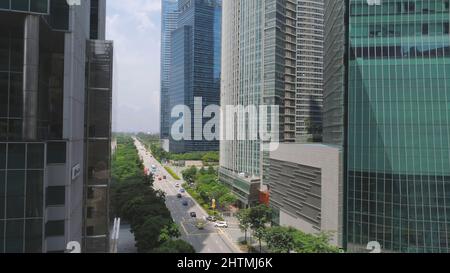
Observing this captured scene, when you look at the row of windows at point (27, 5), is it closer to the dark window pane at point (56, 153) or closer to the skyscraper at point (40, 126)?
the skyscraper at point (40, 126)

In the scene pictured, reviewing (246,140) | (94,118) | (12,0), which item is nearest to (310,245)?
(94,118)

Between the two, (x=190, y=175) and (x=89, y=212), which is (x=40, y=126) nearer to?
(x=89, y=212)

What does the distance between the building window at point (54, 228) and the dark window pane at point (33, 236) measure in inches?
40.4

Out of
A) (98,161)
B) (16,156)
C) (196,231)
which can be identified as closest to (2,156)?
(16,156)

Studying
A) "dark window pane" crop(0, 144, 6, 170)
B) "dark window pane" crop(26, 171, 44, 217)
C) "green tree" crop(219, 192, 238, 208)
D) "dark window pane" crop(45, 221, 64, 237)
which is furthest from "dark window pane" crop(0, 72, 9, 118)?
"green tree" crop(219, 192, 238, 208)

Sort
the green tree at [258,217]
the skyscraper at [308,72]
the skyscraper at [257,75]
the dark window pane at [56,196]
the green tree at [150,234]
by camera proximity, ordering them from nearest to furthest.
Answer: the dark window pane at [56,196] → the green tree at [150,234] → the green tree at [258,217] → the skyscraper at [257,75] → the skyscraper at [308,72]

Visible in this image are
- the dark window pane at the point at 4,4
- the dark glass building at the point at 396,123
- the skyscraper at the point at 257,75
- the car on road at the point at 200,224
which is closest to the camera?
the dark window pane at the point at 4,4

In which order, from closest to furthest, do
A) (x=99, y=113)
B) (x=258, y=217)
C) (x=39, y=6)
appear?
(x=39, y=6)
(x=99, y=113)
(x=258, y=217)

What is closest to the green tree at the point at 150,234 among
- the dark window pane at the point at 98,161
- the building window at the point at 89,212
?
the building window at the point at 89,212

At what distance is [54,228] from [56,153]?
11.1 feet

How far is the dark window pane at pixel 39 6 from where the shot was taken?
501 inches

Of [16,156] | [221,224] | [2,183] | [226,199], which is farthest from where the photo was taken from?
[226,199]

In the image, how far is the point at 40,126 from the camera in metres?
14.9

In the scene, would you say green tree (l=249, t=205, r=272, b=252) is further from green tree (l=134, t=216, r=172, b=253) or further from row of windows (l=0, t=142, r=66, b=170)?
row of windows (l=0, t=142, r=66, b=170)
